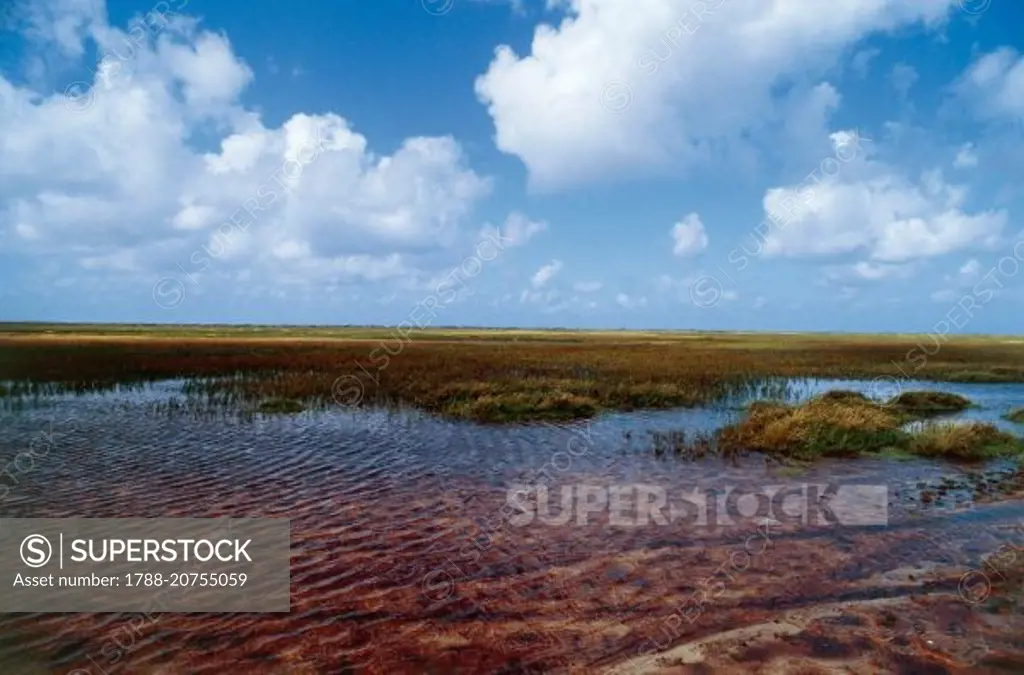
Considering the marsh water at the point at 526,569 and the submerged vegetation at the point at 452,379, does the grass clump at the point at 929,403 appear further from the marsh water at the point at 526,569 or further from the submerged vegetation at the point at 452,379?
the marsh water at the point at 526,569

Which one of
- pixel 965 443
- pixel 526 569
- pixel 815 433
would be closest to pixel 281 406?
pixel 526 569

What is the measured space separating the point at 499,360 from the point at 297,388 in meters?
18.4

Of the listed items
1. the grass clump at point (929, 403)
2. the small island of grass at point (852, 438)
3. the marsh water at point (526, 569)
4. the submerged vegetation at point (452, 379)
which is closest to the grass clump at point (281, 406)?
the submerged vegetation at point (452, 379)

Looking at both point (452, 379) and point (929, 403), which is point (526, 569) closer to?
point (452, 379)

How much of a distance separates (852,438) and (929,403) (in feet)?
36.7

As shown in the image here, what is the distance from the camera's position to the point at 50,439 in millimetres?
15453

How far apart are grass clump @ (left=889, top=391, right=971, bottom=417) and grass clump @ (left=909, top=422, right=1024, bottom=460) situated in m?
6.30

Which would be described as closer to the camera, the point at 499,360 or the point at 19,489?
the point at 19,489

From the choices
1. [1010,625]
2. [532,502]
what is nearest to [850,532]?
[1010,625]

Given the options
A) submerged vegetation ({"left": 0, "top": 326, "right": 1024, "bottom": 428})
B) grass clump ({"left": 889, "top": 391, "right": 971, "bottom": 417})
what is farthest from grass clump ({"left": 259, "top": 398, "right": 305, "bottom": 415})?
grass clump ({"left": 889, "top": 391, "right": 971, "bottom": 417})

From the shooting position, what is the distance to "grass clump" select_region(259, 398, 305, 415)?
20.1 meters

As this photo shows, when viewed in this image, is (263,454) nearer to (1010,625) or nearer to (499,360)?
(1010,625)

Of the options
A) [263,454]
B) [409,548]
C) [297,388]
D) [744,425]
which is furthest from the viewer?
[297,388]

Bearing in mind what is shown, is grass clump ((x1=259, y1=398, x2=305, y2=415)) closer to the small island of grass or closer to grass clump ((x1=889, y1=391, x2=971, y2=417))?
the small island of grass
